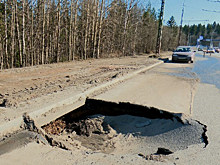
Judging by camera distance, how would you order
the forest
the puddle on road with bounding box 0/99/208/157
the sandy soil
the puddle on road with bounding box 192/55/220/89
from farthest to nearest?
the forest
the puddle on road with bounding box 192/55/220/89
the puddle on road with bounding box 0/99/208/157
the sandy soil

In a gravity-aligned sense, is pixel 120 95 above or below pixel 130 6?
below

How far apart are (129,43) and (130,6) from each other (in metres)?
8.81

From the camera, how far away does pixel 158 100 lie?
5203 mm

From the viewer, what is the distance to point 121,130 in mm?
4023

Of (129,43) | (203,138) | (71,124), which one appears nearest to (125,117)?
(71,124)

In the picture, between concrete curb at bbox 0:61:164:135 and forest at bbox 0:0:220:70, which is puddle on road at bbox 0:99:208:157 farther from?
forest at bbox 0:0:220:70

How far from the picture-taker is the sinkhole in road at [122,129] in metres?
3.25

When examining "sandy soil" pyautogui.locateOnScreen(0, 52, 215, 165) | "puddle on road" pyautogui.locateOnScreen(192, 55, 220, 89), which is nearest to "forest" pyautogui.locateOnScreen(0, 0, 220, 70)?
"puddle on road" pyautogui.locateOnScreen(192, 55, 220, 89)

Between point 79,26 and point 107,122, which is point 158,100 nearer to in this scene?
point 107,122

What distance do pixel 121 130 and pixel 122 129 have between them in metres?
0.04

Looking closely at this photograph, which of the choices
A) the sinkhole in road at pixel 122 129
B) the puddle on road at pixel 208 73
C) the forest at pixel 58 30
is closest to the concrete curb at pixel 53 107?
the sinkhole in road at pixel 122 129

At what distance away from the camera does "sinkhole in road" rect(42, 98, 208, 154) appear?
10.6ft

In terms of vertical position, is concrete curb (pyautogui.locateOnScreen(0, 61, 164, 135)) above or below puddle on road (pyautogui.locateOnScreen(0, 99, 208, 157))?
above

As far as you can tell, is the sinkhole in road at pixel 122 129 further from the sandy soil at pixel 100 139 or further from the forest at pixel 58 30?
the forest at pixel 58 30
